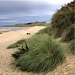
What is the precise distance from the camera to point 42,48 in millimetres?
4125

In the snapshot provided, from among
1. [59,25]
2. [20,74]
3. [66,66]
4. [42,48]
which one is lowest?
[20,74]

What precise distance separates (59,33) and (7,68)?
416 centimetres

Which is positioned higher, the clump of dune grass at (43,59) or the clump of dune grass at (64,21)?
the clump of dune grass at (64,21)

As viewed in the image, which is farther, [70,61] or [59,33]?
[59,33]

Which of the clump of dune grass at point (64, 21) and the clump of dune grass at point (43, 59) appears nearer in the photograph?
the clump of dune grass at point (43, 59)

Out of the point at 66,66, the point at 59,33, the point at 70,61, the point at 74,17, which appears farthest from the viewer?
the point at 59,33

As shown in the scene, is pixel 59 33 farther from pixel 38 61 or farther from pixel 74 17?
pixel 38 61

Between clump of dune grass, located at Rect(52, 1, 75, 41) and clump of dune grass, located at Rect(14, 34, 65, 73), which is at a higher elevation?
clump of dune grass, located at Rect(52, 1, 75, 41)

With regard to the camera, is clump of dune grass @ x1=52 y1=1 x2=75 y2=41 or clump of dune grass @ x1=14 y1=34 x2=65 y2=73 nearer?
clump of dune grass @ x1=14 y1=34 x2=65 y2=73

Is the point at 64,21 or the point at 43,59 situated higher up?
the point at 64,21

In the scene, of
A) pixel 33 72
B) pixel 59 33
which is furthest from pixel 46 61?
pixel 59 33

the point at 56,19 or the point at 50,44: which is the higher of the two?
the point at 56,19

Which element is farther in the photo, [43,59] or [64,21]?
[64,21]

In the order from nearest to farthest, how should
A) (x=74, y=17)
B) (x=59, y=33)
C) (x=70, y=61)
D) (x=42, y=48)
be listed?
(x=70, y=61) → (x=42, y=48) → (x=74, y=17) → (x=59, y=33)
